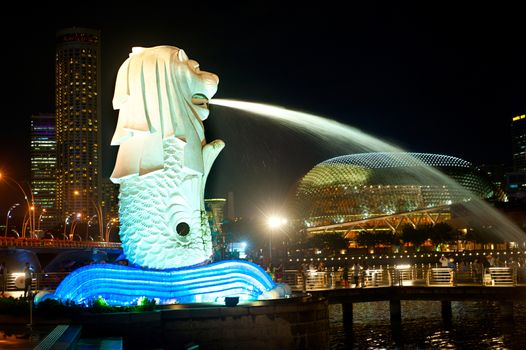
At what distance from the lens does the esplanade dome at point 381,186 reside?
99506mm

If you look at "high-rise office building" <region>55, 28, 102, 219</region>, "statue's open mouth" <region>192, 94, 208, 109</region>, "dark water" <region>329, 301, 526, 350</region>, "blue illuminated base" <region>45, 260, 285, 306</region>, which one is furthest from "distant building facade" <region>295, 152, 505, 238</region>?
"high-rise office building" <region>55, 28, 102, 219</region>

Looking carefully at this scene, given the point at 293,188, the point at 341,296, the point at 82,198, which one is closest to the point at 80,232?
the point at 293,188

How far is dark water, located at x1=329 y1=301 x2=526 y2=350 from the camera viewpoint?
2865cm

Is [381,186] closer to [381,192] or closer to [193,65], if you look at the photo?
[381,192]

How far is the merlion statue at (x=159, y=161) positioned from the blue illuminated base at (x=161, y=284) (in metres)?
1.00

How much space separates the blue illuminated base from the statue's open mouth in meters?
5.36

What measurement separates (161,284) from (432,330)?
13815 millimetres

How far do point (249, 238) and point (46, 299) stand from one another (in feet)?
179

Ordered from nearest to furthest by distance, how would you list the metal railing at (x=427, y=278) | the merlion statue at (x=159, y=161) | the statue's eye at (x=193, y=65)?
the merlion statue at (x=159, y=161)
the statue's eye at (x=193, y=65)
the metal railing at (x=427, y=278)

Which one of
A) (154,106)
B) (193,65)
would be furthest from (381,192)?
(154,106)

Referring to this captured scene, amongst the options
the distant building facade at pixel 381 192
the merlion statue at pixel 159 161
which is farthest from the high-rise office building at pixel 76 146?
the merlion statue at pixel 159 161

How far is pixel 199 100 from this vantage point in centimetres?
2502

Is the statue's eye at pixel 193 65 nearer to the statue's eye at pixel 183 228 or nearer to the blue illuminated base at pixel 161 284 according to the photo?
the statue's eye at pixel 183 228

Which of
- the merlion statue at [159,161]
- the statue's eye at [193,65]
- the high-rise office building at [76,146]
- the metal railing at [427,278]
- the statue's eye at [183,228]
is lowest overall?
the metal railing at [427,278]
